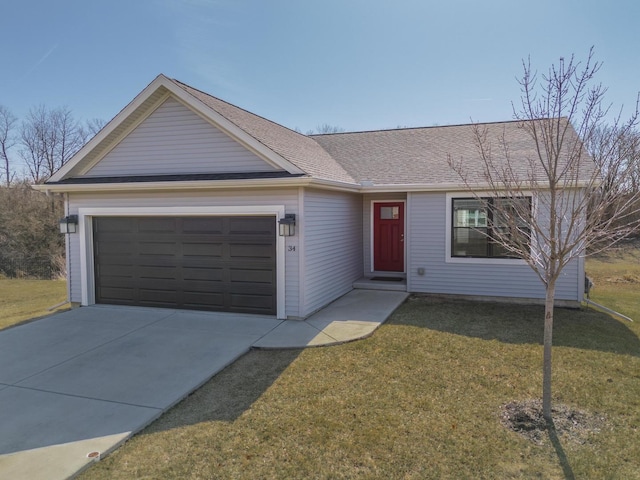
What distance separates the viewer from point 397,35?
38.3 ft

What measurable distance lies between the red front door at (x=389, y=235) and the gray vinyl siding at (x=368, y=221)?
148 mm

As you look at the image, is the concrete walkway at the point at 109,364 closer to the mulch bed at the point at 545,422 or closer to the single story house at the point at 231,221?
the single story house at the point at 231,221

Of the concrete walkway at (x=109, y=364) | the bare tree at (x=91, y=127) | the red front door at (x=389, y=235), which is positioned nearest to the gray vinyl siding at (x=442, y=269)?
the concrete walkway at (x=109, y=364)

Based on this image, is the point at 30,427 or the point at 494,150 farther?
the point at 494,150

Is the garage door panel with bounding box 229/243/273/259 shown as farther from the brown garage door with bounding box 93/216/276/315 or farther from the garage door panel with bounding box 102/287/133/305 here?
the garage door panel with bounding box 102/287/133/305

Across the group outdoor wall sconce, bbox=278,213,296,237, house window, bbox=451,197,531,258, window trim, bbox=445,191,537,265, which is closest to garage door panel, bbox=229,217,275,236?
outdoor wall sconce, bbox=278,213,296,237

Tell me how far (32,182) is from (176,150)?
2599 centimetres

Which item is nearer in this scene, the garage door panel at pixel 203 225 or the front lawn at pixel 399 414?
the front lawn at pixel 399 414

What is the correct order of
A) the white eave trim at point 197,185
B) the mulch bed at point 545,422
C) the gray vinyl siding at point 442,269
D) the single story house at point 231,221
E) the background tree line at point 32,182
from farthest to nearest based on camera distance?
1. the background tree line at point 32,182
2. the gray vinyl siding at point 442,269
3. the single story house at point 231,221
4. the white eave trim at point 197,185
5. the mulch bed at point 545,422

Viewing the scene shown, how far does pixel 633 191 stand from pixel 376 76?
12794 millimetres

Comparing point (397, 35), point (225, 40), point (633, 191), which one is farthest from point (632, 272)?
point (225, 40)

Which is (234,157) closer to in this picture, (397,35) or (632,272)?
(397,35)

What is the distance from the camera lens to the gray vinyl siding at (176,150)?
8812 millimetres

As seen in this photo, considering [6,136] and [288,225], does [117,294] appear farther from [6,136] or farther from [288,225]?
[6,136]
